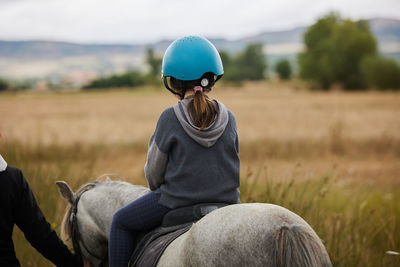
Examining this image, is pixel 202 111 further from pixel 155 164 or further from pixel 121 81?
pixel 121 81

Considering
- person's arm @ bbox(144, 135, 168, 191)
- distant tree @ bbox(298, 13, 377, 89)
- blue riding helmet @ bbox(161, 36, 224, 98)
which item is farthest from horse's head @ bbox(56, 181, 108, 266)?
distant tree @ bbox(298, 13, 377, 89)

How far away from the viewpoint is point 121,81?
86.2 metres

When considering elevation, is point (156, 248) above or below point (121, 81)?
above

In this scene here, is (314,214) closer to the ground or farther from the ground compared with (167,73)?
closer to the ground

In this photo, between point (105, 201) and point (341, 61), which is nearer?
point (105, 201)

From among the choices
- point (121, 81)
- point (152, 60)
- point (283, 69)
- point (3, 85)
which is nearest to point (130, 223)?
point (3, 85)

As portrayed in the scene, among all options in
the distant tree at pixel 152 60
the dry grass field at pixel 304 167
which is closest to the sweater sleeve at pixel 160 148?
the dry grass field at pixel 304 167

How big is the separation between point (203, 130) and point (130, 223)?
2.32 feet

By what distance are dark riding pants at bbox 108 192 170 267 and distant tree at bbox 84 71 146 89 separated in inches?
2854

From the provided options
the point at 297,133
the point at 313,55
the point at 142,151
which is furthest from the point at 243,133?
the point at 313,55

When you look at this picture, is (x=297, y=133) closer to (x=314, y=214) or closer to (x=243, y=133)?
(x=243, y=133)

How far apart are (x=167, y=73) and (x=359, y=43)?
252 ft

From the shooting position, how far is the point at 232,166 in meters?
2.40

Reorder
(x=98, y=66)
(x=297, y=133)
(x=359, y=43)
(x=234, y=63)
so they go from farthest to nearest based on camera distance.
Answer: (x=98, y=66) → (x=234, y=63) → (x=359, y=43) → (x=297, y=133)
